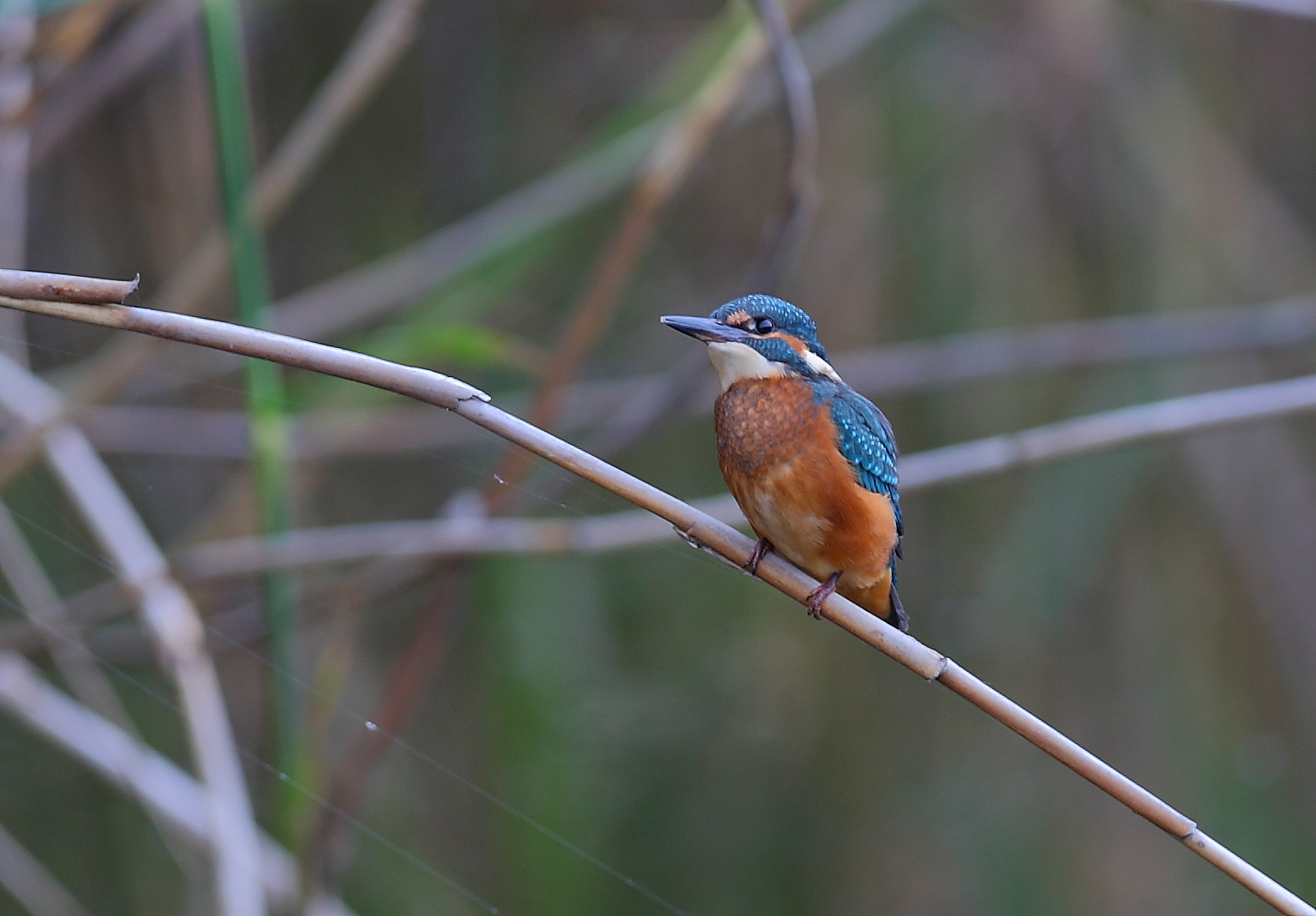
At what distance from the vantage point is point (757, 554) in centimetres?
140

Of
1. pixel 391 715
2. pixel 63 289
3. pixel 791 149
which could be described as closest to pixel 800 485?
pixel 791 149

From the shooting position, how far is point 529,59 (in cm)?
325

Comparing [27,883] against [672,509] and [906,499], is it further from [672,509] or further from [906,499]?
[906,499]

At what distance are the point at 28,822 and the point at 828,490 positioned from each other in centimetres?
199

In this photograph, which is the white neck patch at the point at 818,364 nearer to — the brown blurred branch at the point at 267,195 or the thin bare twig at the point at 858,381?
the thin bare twig at the point at 858,381

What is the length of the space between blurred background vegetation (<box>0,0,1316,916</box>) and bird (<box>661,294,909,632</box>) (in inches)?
41.4

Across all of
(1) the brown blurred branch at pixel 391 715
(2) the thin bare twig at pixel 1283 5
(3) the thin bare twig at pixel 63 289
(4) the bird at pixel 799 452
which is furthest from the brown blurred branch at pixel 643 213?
(3) the thin bare twig at pixel 63 289

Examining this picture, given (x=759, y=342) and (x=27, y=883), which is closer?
(x=759, y=342)

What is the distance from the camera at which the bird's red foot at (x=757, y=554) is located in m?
1.34

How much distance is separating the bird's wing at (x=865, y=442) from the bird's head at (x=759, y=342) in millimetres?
71

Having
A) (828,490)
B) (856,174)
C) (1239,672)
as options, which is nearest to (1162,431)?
(828,490)

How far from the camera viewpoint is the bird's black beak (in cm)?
144

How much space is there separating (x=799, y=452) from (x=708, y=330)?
200 mm

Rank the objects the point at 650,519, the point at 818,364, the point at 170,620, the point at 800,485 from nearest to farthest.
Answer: the point at 800,485
the point at 818,364
the point at 170,620
the point at 650,519
